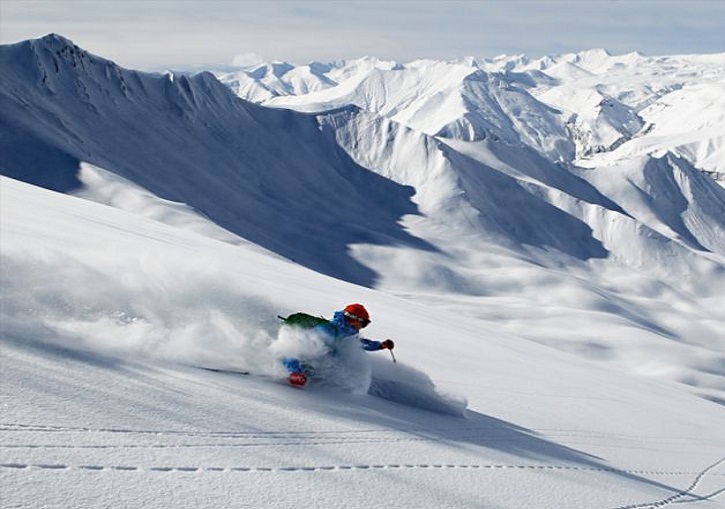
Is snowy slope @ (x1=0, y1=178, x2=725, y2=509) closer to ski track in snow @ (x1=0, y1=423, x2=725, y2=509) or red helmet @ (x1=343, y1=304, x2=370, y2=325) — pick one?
ski track in snow @ (x1=0, y1=423, x2=725, y2=509)

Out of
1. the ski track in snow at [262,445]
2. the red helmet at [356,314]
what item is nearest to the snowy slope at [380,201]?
the ski track in snow at [262,445]

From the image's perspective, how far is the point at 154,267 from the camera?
891 centimetres

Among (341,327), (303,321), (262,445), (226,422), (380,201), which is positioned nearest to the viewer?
(262,445)

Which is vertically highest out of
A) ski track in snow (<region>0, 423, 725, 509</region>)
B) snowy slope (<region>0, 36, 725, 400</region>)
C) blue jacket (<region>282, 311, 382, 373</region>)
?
snowy slope (<region>0, 36, 725, 400</region>)

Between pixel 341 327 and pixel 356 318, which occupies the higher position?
pixel 356 318

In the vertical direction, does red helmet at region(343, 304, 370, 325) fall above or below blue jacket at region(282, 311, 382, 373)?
above

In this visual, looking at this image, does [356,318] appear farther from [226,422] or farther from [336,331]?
[226,422]

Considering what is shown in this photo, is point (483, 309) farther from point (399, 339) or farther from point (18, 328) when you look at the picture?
point (18, 328)

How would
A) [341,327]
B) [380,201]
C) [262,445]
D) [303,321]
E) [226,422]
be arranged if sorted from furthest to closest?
[380,201] < [341,327] < [303,321] < [226,422] < [262,445]

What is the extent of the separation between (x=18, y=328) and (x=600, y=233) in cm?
11881

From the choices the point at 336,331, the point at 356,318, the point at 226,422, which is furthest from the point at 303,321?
the point at 226,422

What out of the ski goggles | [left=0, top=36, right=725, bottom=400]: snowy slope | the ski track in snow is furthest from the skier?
[left=0, top=36, right=725, bottom=400]: snowy slope

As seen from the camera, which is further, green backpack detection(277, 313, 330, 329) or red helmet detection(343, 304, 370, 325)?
red helmet detection(343, 304, 370, 325)

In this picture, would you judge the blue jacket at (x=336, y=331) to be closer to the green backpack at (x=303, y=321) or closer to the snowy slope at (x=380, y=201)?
the green backpack at (x=303, y=321)
